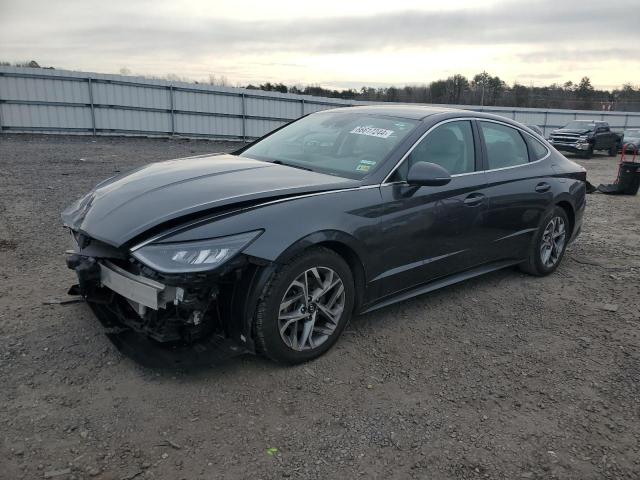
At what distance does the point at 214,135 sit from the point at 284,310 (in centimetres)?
1755

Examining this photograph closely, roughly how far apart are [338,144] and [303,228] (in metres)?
1.28

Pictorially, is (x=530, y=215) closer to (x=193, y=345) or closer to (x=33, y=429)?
(x=193, y=345)

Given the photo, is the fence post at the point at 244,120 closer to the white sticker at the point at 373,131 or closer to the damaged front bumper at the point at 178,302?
the white sticker at the point at 373,131

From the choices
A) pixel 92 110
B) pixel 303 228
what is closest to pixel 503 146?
pixel 303 228

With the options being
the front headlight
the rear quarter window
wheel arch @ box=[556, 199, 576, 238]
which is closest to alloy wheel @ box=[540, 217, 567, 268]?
wheel arch @ box=[556, 199, 576, 238]

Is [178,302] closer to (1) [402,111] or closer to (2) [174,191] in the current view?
(2) [174,191]

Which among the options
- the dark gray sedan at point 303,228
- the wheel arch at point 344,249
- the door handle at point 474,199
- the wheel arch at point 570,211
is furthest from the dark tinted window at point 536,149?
the wheel arch at point 344,249

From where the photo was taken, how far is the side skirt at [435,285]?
3.86 metres

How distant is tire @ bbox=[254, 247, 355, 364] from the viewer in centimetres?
305

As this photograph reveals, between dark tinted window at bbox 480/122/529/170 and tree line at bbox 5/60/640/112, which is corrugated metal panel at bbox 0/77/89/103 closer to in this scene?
dark tinted window at bbox 480/122/529/170

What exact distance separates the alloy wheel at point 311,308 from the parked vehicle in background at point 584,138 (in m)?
24.0

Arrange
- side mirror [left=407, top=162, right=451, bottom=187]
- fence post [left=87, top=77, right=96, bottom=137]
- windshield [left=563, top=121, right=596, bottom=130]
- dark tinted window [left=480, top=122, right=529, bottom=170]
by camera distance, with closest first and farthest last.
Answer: side mirror [left=407, top=162, right=451, bottom=187]
dark tinted window [left=480, top=122, right=529, bottom=170]
fence post [left=87, top=77, right=96, bottom=137]
windshield [left=563, top=121, right=596, bottom=130]

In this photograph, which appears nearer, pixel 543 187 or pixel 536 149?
pixel 543 187

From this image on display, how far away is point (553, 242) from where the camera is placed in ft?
17.9
